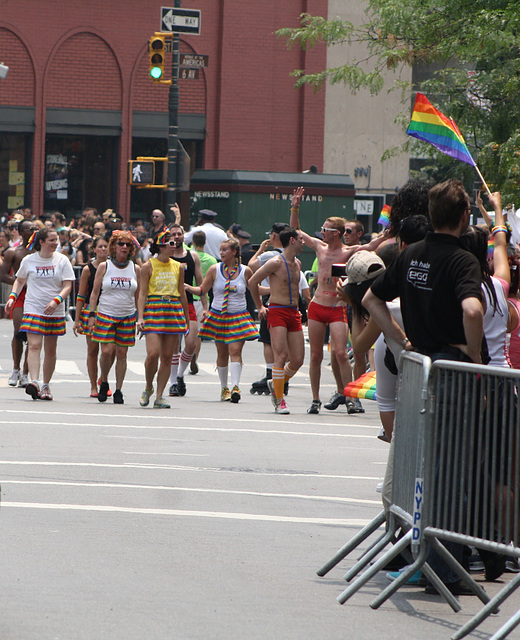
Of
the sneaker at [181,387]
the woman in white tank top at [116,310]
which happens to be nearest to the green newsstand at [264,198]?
the sneaker at [181,387]

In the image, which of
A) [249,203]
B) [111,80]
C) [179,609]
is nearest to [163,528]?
[179,609]

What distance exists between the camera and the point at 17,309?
15.9 metres

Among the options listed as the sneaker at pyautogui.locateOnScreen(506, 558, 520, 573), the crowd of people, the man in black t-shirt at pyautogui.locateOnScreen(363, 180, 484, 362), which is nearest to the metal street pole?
the crowd of people

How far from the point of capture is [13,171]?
38969mm

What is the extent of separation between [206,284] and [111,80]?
25.2 meters

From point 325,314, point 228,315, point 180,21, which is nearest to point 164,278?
point 228,315

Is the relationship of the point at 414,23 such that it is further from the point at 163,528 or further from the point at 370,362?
the point at 163,528

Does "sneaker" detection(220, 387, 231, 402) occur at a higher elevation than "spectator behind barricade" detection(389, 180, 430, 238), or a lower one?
lower

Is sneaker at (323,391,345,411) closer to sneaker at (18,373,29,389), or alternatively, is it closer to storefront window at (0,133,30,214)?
sneaker at (18,373,29,389)

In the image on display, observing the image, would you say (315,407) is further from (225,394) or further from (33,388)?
(33,388)

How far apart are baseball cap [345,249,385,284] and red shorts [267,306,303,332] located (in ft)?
23.9

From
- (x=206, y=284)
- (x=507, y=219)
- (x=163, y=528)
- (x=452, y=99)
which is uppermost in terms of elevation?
(x=452, y=99)

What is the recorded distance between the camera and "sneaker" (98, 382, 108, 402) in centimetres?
1422

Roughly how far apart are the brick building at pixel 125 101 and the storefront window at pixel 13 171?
0.03 metres
